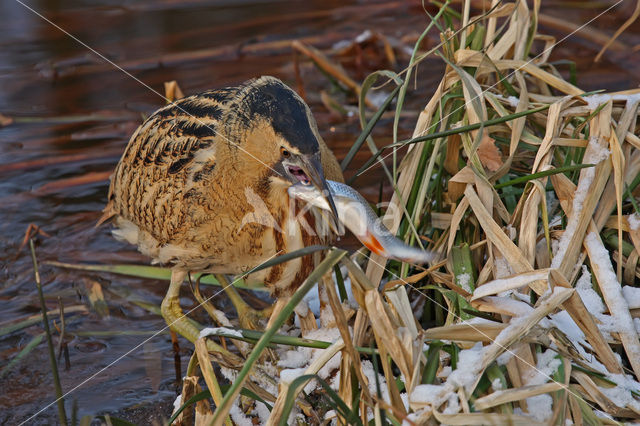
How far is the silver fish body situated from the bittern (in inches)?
1.8

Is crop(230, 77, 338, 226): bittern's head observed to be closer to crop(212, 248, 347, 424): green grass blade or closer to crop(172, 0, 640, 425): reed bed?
crop(172, 0, 640, 425): reed bed

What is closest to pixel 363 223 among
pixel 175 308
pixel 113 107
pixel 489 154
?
pixel 489 154

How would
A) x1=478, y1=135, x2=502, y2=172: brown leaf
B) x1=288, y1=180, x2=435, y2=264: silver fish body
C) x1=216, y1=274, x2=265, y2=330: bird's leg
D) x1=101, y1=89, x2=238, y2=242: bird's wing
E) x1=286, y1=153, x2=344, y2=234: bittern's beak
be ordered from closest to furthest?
1. x1=288, y1=180, x2=435, y2=264: silver fish body
2. x1=286, y1=153, x2=344, y2=234: bittern's beak
3. x1=478, y1=135, x2=502, y2=172: brown leaf
4. x1=101, y1=89, x2=238, y2=242: bird's wing
5. x1=216, y1=274, x2=265, y2=330: bird's leg

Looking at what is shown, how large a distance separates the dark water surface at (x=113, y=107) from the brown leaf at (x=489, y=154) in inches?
45.2

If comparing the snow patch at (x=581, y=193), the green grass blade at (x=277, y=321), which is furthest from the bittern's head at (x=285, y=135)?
the snow patch at (x=581, y=193)

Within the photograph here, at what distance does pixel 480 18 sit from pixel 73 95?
318 centimetres

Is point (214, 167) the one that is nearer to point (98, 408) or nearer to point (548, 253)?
point (98, 408)

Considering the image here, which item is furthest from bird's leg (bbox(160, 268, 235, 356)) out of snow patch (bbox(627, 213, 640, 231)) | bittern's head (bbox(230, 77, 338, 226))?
snow patch (bbox(627, 213, 640, 231))

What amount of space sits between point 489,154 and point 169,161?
3.37 ft

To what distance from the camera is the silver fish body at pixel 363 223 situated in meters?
1.73

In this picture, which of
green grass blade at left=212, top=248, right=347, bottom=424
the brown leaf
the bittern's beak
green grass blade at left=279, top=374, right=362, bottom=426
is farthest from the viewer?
the brown leaf

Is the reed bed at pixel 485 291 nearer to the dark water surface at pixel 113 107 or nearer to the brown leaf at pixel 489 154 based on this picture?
the brown leaf at pixel 489 154

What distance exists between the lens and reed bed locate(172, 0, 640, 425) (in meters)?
1.55

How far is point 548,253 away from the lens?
197 cm
